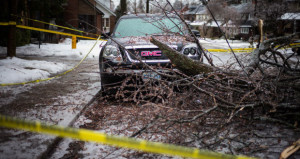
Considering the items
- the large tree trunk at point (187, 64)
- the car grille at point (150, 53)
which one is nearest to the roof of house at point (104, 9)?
the car grille at point (150, 53)

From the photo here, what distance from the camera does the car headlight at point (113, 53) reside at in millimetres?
4793

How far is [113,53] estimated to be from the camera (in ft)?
16.0

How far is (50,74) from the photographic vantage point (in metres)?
7.51

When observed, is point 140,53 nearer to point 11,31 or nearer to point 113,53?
point 113,53

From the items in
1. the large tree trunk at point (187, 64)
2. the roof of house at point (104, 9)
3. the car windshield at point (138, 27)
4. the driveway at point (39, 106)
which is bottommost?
the driveway at point (39, 106)

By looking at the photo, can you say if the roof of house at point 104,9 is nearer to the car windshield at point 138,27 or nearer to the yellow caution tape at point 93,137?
the car windshield at point 138,27

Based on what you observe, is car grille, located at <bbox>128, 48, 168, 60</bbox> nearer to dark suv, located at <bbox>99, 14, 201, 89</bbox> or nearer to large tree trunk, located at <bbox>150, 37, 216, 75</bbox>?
dark suv, located at <bbox>99, 14, 201, 89</bbox>

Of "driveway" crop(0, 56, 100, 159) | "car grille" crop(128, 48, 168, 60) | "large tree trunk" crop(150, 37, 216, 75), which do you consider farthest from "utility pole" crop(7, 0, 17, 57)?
"large tree trunk" crop(150, 37, 216, 75)

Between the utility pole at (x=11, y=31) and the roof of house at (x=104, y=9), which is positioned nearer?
the utility pole at (x=11, y=31)

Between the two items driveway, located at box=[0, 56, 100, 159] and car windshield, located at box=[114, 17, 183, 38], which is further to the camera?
car windshield, located at box=[114, 17, 183, 38]

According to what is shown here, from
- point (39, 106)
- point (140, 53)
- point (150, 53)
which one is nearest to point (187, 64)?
point (150, 53)

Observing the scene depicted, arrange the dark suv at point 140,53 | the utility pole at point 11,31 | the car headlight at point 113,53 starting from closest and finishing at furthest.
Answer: the dark suv at point 140,53, the car headlight at point 113,53, the utility pole at point 11,31

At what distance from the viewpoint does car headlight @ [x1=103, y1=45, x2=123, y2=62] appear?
15.7 ft

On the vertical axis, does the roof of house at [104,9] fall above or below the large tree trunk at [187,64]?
above
